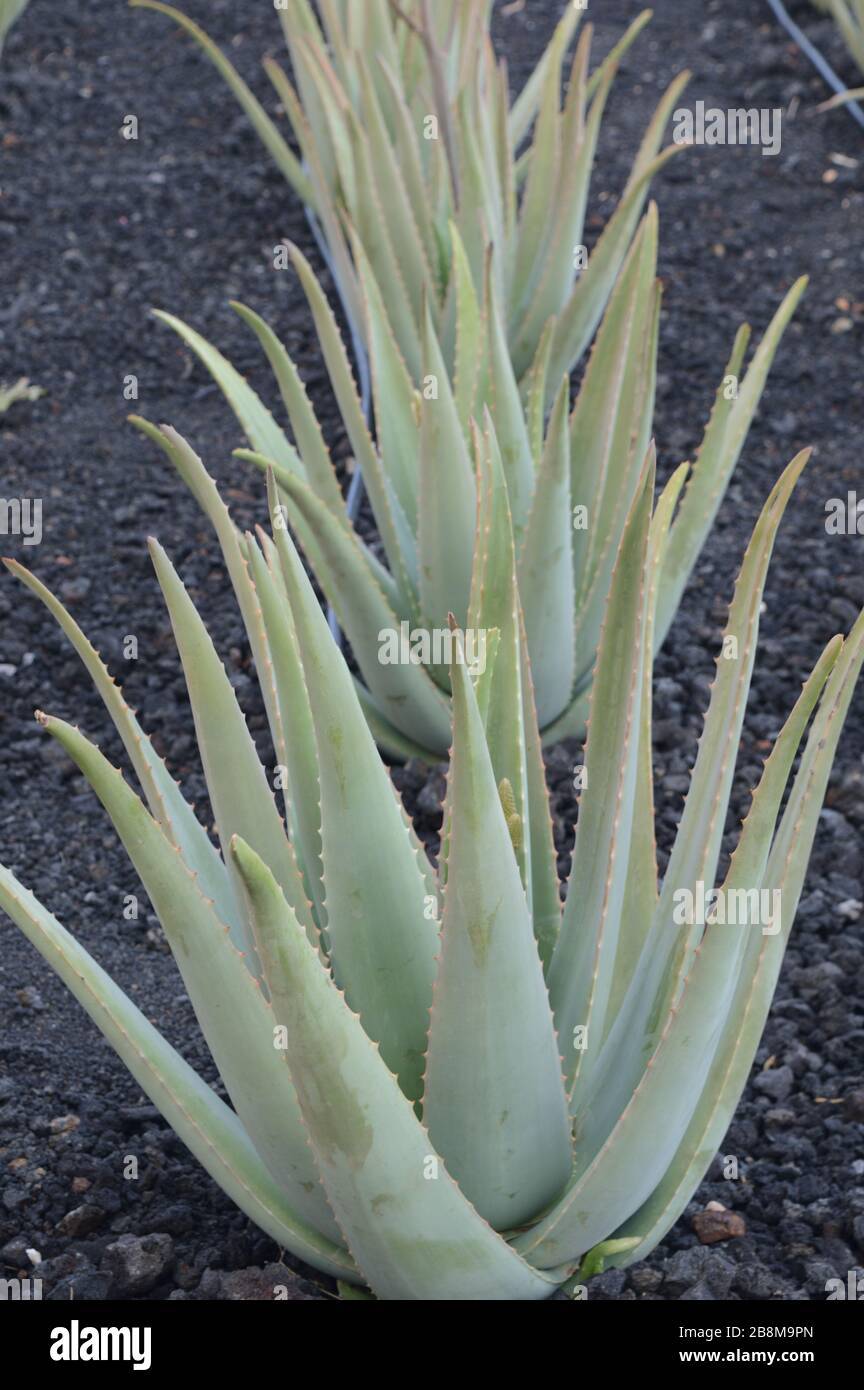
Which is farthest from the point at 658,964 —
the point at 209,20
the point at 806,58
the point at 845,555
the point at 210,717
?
the point at 209,20

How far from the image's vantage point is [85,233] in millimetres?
3025

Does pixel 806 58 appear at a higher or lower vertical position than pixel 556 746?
higher

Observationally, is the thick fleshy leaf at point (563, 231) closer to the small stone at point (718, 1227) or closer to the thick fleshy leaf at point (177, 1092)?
the small stone at point (718, 1227)

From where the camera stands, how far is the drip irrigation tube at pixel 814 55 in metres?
3.25

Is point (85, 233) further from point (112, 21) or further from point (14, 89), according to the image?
point (112, 21)

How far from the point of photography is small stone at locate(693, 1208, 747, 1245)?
1.31 meters

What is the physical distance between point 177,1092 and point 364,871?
0.73 ft

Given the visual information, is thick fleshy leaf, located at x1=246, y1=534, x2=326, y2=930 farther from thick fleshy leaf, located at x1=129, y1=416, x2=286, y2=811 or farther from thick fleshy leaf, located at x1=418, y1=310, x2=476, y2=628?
thick fleshy leaf, located at x1=418, y1=310, x2=476, y2=628

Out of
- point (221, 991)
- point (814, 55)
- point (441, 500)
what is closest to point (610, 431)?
point (441, 500)

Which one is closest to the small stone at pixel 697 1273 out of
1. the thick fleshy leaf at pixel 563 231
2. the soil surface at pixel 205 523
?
the soil surface at pixel 205 523

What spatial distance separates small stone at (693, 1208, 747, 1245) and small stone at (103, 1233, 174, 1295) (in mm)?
452

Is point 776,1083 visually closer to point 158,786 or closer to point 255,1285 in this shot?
point 255,1285

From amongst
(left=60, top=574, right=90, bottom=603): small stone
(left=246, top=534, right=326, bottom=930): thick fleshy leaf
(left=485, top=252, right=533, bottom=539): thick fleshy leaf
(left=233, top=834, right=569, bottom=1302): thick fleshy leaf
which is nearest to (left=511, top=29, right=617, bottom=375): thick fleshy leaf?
(left=485, top=252, right=533, bottom=539): thick fleshy leaf

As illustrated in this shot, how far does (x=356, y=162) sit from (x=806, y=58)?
1835 millimetres
